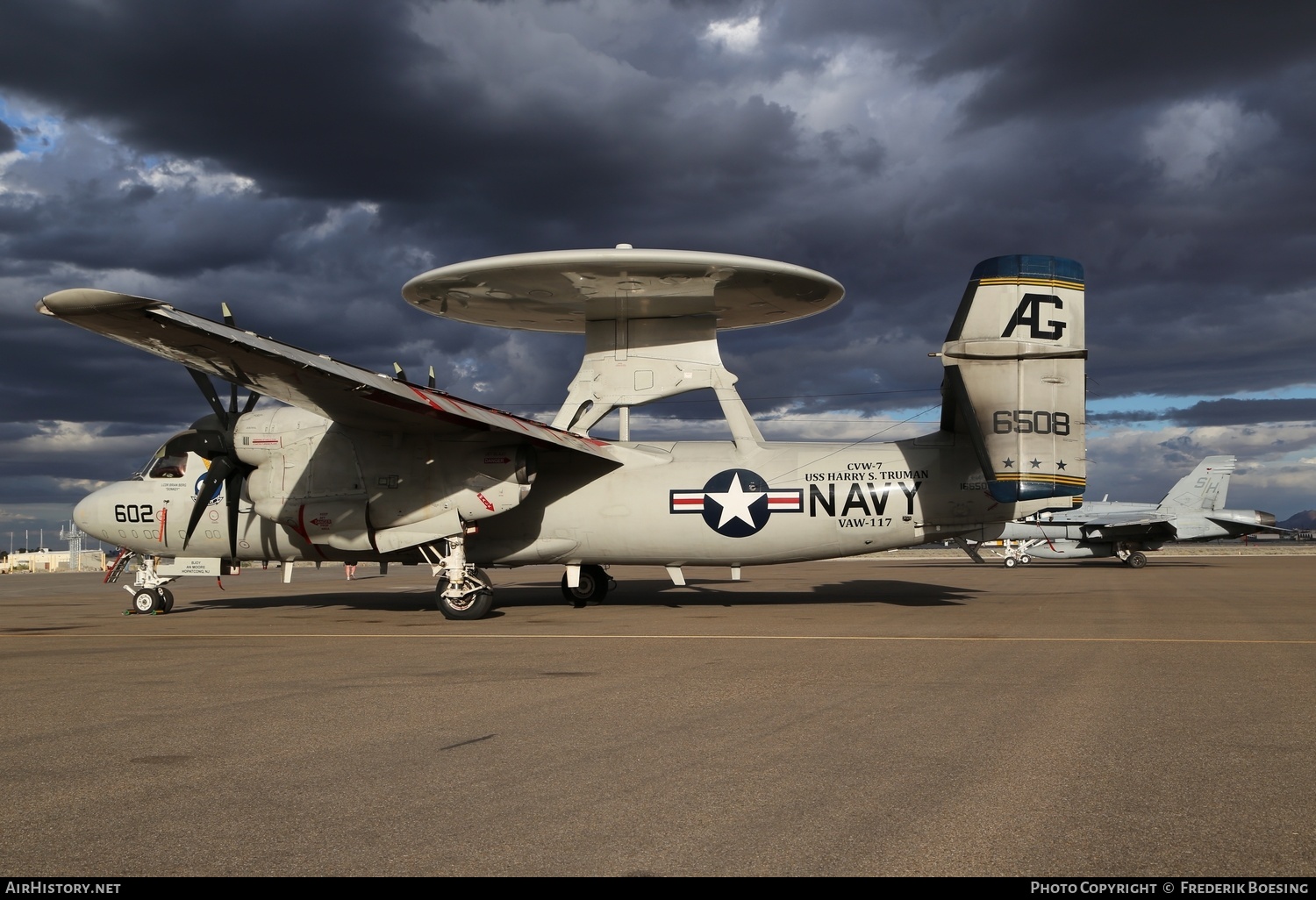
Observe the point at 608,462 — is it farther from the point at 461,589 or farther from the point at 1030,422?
the point at 1030,422

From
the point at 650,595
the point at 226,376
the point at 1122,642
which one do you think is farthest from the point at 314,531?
the point at 1122,642

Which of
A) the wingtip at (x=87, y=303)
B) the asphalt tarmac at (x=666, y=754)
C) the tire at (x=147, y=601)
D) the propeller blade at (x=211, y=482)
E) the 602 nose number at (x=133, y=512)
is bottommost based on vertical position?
the tire at (x=147, y=601)

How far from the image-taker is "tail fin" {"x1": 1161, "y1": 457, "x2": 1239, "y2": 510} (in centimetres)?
5359

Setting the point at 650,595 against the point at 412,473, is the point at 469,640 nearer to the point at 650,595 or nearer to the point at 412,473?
the point at 412,473

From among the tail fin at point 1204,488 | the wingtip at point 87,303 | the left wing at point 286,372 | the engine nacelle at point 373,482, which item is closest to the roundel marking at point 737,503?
the left wing at point 286,372

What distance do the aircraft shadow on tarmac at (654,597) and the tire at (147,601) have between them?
504 mm

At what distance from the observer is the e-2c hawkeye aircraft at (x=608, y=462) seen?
1764cm

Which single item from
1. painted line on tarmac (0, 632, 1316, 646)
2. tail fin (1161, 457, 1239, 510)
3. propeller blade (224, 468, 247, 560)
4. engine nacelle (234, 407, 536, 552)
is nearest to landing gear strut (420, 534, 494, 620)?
engine nacelle (234, 407, 536, 552)

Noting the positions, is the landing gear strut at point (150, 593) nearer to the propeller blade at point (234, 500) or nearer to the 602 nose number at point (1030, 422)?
the propeller blade at point (234, 500)

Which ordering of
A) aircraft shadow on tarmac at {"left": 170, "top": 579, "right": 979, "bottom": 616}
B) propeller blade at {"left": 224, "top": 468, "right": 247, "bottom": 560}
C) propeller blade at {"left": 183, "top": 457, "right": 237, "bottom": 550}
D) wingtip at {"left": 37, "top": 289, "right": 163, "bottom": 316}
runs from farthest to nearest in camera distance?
aircraft shadow on tarmac at {"left": 170, "top": 579, "right": 979, "bottom": 616} < propeller blade at {"left": 224, "top": 468, "right": 247, "bottom": 560} < propeller blade at {"left": 183, "top": 457, "right": 237, "bottom": 550} < wingtip at {"left": 37, "top": 289, "right": 163, "bottom": 316}

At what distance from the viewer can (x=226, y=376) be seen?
57.0 feet

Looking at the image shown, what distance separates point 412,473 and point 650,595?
360 inches

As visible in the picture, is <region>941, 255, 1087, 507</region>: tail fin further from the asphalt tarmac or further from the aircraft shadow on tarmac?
the aircraft shadow on tarmac

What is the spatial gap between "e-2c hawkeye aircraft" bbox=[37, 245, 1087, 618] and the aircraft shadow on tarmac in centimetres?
230
